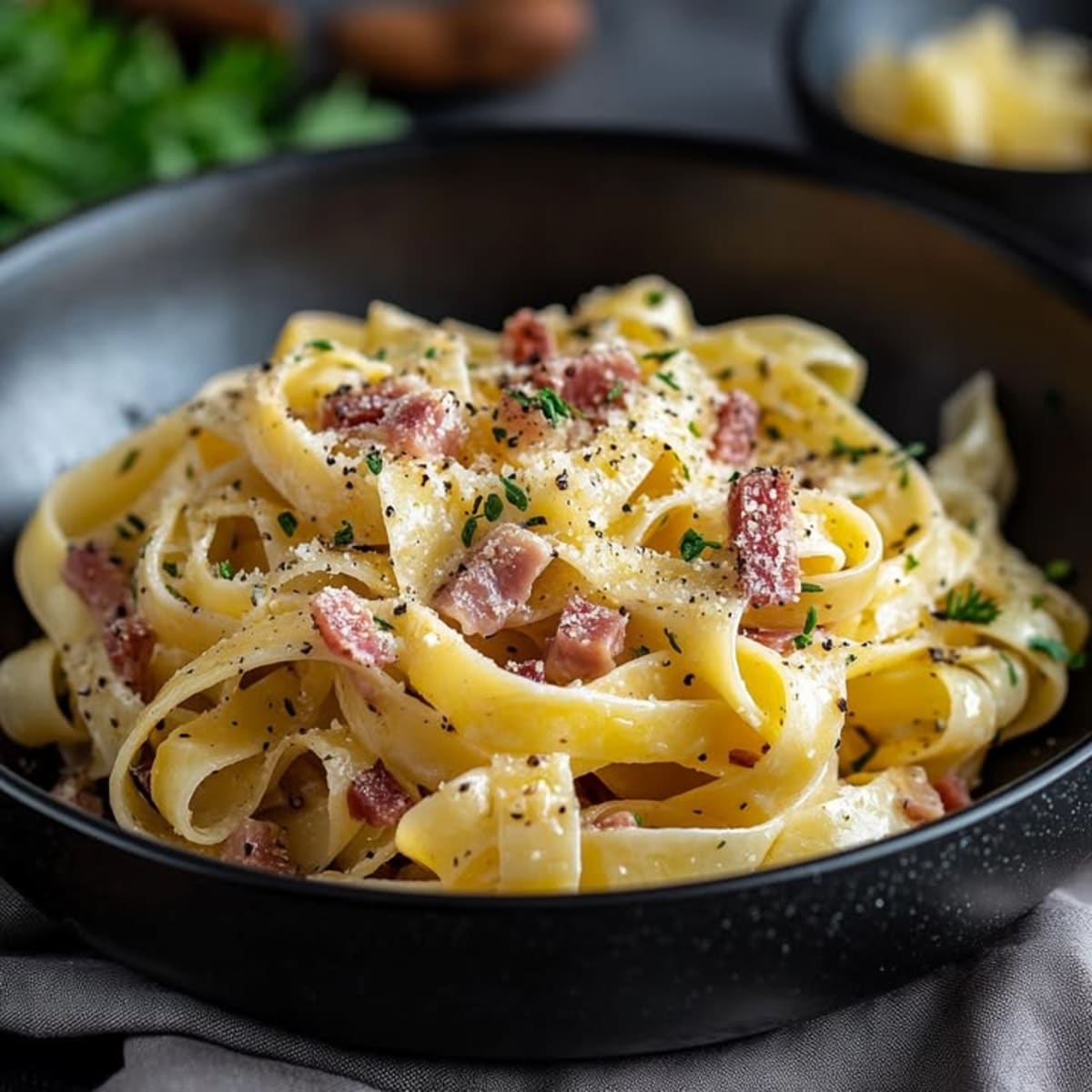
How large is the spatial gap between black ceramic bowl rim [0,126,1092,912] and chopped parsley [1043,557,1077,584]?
690 millimetres

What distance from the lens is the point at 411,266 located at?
5.26m

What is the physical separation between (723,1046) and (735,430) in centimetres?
145

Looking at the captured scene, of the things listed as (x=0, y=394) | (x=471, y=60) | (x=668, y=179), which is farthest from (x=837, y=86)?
Answer: (x=0, y=394)

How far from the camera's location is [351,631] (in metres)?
3.39

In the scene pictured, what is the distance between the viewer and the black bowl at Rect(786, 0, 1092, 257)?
5910 millimetres

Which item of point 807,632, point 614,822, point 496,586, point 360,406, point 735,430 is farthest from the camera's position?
point 735,430

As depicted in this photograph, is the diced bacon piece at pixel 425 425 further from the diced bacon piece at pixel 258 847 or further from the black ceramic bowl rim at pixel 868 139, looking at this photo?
the black ceramic bowl rim at pixel 868 139

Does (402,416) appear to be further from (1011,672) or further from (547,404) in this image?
(1011,672)

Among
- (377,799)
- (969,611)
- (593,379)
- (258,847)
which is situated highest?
(593,379)

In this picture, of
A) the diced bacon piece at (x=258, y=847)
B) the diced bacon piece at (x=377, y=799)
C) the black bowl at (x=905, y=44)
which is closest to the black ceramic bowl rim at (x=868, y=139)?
the black bowl at (x=905, y=44)

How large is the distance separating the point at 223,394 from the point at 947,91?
3.71 m

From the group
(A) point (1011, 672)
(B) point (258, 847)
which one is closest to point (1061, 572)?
(A) point (1011, 672)

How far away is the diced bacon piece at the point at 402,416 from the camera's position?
3.74m

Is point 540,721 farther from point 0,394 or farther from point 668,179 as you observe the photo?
point 668,179
